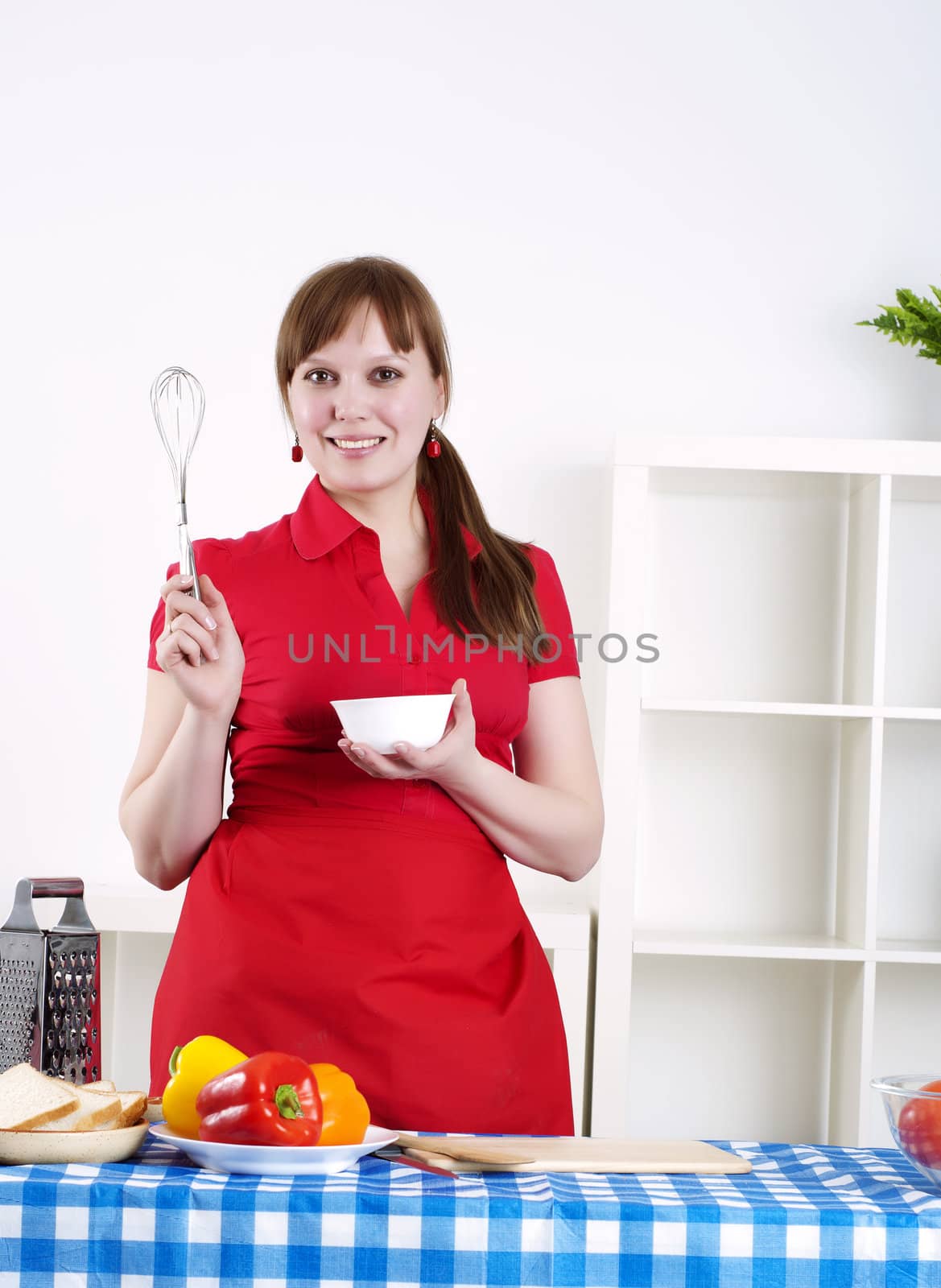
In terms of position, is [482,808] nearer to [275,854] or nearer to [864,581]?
[275,854]

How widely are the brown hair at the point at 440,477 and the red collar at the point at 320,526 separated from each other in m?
0.03

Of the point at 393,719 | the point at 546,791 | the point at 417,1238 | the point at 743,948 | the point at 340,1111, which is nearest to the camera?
the point at 417,1238

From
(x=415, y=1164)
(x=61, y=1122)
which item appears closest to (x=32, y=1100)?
(x=61, y=1122)

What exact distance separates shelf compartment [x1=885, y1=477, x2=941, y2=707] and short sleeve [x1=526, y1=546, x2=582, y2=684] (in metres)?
1.33

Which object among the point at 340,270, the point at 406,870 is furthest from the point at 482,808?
the point at 340,270

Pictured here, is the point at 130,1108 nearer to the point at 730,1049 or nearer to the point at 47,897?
the point at 47,897

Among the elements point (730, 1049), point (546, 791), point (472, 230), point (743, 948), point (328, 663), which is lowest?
point (730, 1049)

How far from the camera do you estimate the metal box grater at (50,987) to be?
3.41 feet

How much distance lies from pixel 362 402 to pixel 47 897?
60 centimetres

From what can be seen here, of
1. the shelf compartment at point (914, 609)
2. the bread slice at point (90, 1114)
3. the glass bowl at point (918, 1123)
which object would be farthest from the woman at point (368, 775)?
the shelf compartment at point (914, 609)

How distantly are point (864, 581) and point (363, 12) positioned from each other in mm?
1522

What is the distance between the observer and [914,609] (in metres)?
2.70

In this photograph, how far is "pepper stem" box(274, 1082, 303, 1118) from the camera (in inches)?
35.7

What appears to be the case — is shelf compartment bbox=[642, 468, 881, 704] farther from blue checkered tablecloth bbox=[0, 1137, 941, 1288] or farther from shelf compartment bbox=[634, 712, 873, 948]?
blue checkered tablecloth bbox=[0, 1137, 941, 1288]
